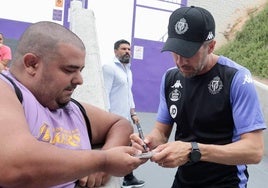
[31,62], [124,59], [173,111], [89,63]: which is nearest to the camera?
[31,62]

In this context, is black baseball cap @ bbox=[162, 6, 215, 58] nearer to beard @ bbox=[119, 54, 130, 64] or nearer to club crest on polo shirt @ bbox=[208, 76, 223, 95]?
club crest on polo shirt @ bbox=[208, 76, 223, 95]

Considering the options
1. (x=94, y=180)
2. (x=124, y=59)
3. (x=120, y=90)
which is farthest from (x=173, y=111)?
(x=124, y=59)

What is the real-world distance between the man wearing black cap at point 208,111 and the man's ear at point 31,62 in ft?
2.45

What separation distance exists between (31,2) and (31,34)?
310 inches

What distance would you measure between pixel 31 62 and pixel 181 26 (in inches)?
38.6

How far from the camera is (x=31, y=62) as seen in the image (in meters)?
1.75

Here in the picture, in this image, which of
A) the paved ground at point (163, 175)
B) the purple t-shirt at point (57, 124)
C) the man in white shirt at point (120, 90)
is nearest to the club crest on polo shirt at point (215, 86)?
the purple t-shirt at point (57, 124)

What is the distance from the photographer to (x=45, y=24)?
186cm

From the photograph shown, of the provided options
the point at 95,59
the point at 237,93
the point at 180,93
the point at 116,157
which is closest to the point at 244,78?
the point at 237,93

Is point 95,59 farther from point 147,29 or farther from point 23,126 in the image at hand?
point 147,29

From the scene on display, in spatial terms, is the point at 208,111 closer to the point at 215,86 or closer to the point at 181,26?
the point at 215,86

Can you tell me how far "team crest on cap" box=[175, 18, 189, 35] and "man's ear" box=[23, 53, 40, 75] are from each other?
95 centimetres

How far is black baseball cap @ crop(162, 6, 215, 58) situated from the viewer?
89.6 inches

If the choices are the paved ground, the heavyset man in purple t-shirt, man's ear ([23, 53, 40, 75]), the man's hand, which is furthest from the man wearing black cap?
the paved ground
